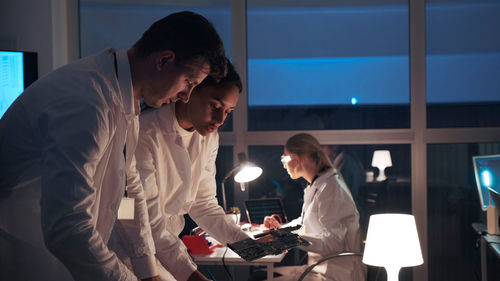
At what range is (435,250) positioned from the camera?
14.0 feet

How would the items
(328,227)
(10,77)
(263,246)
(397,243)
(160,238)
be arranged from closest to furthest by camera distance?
1. (160,238)
2. (263,246)
3. (397,243)
4. (328,227)
5. (10,77)

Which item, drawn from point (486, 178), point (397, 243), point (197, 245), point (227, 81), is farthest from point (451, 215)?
point (227, 81)

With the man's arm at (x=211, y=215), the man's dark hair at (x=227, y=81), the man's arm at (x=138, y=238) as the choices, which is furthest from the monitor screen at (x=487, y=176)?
the man's arm at (x=138, y=238)

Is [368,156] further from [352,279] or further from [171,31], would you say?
[171,31]

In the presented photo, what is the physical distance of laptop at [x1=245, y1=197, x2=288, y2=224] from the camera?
379 cm

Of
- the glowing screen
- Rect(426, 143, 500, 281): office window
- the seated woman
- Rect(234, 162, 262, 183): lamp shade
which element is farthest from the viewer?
Rect(426, 143, 500, 281): office window

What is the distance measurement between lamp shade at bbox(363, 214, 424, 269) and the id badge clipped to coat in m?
1.34

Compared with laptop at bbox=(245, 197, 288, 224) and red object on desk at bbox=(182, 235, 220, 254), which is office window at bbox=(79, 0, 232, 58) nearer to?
laptop at bbox=(245, 197, 288, 224)

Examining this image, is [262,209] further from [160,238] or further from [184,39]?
[184,39]

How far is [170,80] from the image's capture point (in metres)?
1.24

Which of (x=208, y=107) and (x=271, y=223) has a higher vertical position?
(x=208, y=107)

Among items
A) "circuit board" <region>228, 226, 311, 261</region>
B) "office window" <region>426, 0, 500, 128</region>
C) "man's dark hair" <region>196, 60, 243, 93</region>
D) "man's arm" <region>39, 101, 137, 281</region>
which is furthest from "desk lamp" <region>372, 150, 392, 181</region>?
"man's arm" <region>39, 101, 137, 281</region>

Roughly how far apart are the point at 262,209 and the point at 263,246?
2052 mm

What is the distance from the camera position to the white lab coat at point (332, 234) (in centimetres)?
301
